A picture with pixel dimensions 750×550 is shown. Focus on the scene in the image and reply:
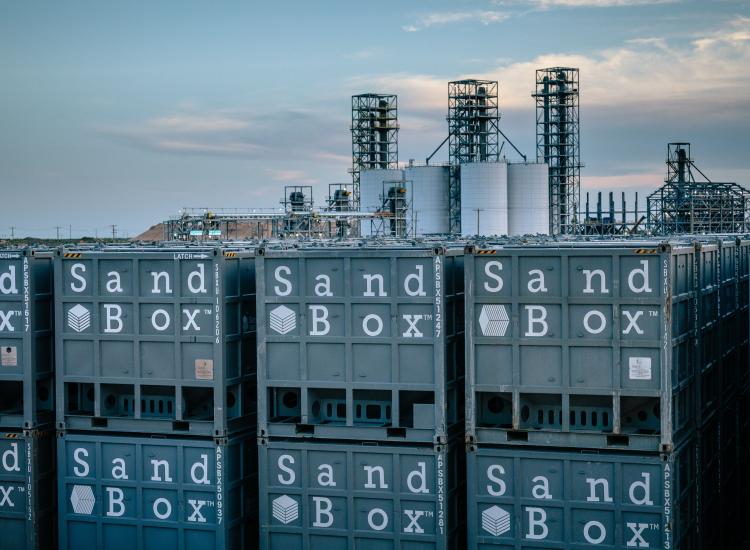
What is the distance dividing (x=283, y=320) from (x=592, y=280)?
4.66 m

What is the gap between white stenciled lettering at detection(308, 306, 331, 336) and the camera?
16.9 metres

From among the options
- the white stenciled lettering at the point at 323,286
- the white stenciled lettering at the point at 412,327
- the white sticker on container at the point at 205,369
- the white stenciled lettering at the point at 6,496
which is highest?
the white stenciled lettering at the point at 323,286

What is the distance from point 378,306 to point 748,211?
49994mm

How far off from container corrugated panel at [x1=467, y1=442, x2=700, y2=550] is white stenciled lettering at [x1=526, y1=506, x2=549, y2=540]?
0.01 m

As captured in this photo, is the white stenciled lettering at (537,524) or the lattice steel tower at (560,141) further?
the lattice steel tower at (560,141)

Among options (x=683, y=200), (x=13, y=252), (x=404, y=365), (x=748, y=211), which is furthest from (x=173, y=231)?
(x=404, y=365)

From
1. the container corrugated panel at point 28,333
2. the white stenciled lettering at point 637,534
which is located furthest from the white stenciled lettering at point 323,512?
the container corrugated panel at point 28,333

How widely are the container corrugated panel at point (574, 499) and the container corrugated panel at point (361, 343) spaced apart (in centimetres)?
107

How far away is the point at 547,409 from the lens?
647 inches

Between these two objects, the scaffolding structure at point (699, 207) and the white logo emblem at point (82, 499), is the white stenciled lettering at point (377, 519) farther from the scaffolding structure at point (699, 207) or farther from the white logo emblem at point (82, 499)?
the scaffolding structure at point (699, 207)

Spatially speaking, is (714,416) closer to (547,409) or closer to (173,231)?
(547,409)

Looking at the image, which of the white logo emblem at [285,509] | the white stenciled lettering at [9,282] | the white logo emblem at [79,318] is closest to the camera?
the white logo emblem at [285,509]

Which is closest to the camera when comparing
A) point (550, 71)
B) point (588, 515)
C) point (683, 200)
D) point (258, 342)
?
point (588, 515)

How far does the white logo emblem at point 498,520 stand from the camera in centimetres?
1638
